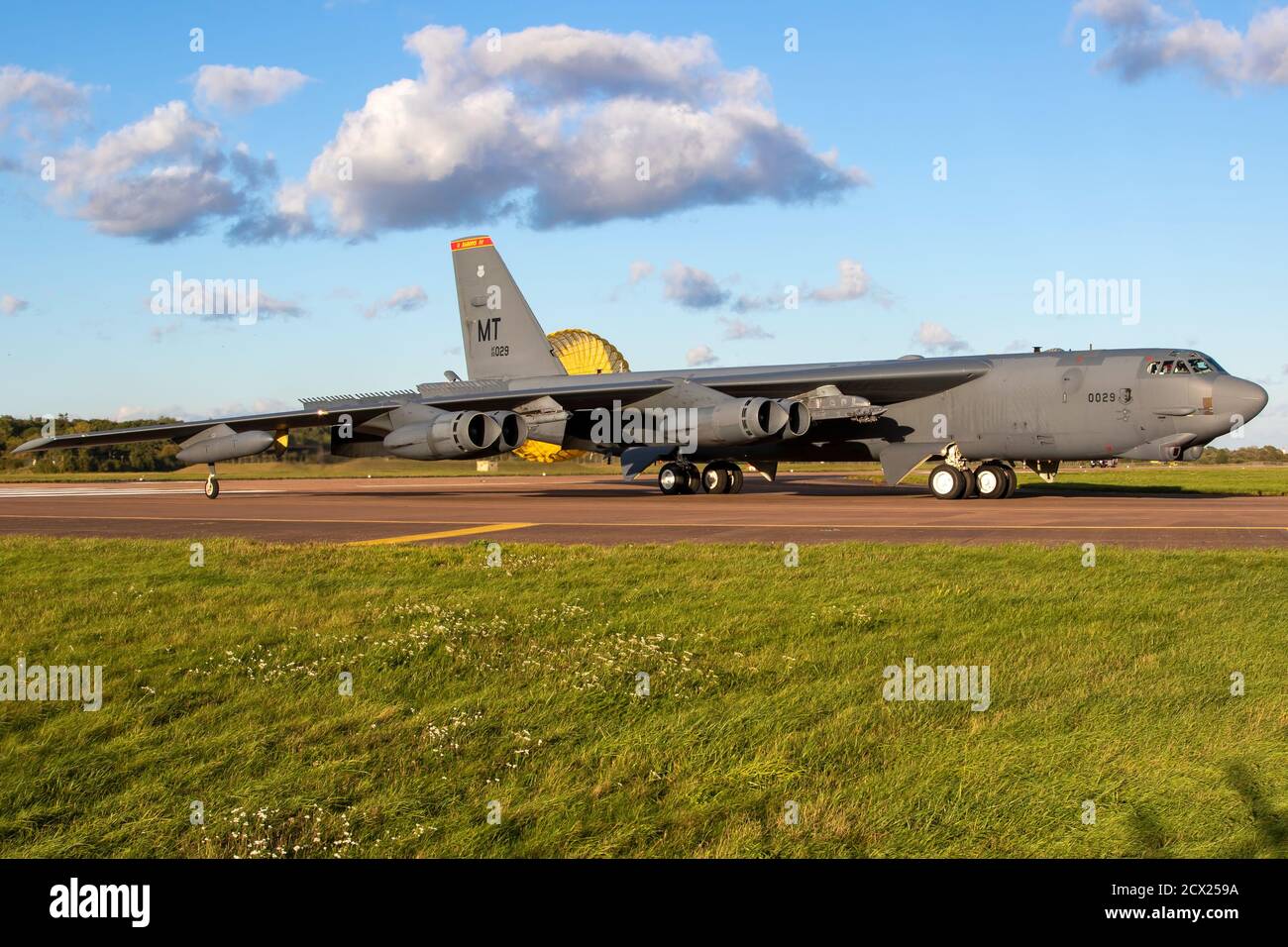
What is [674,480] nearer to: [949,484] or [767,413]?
[767,413]

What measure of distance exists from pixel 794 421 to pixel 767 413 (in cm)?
81

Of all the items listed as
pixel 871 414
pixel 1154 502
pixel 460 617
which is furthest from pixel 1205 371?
pixel 460 617

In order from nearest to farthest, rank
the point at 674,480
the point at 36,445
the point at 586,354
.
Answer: the point at 36,445
the point at 674,480
the point at 586,354

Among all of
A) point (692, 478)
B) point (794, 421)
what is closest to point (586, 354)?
point (692, 478)

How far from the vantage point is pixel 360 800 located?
5125 millimetres

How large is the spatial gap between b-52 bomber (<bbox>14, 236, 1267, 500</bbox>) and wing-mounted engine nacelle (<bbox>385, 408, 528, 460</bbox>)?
0.14ft

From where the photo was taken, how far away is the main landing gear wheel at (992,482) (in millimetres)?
28169

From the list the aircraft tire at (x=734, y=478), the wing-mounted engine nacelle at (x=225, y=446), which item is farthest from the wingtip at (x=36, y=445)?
the aircraft tire at (x=734, y=478)

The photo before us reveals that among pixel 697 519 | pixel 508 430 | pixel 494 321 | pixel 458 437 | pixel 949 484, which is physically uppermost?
pixel 494 321

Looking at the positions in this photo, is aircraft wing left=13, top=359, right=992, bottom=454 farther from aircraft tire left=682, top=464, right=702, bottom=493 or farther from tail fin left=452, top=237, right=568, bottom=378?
aircraft tire left=682, top=464, right=702, bottom=493

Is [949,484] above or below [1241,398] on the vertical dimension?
below

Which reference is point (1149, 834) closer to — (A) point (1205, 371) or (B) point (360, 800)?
(B) point (360, 800)

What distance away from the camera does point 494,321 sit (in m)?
36.4
